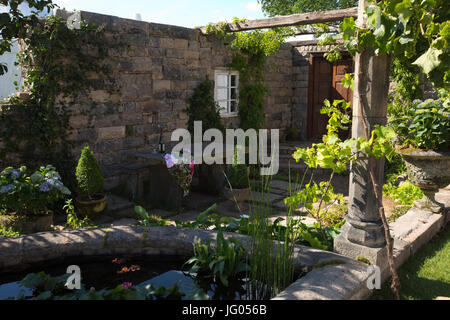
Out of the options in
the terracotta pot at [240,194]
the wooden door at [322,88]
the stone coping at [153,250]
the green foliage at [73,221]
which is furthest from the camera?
the wooden door at [322,88]

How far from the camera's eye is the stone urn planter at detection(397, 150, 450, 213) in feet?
13.1

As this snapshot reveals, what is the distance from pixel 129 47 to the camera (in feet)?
19.9

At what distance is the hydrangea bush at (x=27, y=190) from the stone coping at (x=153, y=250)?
1.52 meters

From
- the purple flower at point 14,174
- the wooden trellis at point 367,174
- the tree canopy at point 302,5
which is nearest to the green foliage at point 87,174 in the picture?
the purple flower at point 14,174

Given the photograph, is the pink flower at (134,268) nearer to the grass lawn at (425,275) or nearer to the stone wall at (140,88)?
the grass lawn at (425,275)

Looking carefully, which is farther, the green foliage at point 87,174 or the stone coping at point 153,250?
the green foliage at point 87,174

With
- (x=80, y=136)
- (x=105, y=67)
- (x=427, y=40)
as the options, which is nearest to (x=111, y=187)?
(x=80, y=136)

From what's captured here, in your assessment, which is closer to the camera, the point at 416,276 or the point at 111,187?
the point at 416,276

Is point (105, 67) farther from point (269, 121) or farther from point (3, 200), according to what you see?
point (269, 121)

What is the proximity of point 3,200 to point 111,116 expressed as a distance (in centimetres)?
222

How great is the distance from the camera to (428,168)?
409 cm

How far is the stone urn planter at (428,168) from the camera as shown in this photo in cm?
398

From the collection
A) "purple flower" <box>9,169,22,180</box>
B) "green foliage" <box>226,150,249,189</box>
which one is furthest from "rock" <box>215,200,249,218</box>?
"purple flower" <box>9,169,22,180</box>

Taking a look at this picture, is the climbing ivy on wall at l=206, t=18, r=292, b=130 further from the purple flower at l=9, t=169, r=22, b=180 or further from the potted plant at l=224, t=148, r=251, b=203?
the purple flower at l=9, t=169, r=22, b=180
